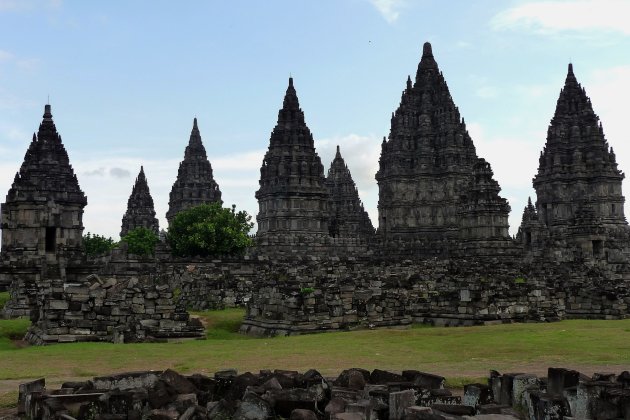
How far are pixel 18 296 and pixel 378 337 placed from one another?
54.8ft

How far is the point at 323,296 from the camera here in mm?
24844

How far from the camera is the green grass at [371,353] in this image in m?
15.3

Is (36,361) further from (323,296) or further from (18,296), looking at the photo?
(18,296)

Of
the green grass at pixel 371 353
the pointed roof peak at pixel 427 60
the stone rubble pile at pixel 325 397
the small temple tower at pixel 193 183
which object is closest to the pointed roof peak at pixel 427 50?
A: the pointed roof peak at pixel 427 60

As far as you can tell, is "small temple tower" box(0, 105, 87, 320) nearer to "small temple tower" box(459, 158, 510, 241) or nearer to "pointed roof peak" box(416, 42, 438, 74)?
"small temple tower" box(459, 158, 510, 241)

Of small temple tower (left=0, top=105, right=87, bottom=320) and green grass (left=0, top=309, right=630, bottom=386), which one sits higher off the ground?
small temple tower (left=0, top=105, right=87, bottom=320)

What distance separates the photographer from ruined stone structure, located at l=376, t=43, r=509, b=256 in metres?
74.0

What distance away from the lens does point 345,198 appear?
94062 millimetres

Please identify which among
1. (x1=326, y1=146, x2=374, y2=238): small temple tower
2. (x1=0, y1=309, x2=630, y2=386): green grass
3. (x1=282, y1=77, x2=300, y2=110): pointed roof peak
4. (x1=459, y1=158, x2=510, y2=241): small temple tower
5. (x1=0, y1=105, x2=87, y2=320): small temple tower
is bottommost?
(x1=0, y1=309, x2=630, y2=386): green grass

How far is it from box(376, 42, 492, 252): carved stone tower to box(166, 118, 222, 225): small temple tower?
2446 cm

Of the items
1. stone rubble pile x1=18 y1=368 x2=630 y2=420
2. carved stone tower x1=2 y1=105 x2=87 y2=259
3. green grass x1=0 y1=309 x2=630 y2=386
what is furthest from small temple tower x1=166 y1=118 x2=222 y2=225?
stone rubble pile x1=18 y1=368 x2=630 y2=420

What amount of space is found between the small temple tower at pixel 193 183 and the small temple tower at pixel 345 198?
1544 cm

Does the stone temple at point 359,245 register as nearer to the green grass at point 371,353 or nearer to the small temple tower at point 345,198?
the small temple tower at point 345,198

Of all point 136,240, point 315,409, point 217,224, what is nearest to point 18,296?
point 315,409
